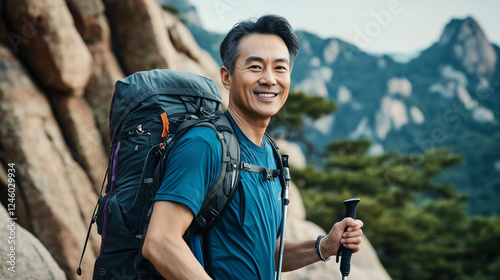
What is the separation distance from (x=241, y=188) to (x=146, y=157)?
389 millimetres

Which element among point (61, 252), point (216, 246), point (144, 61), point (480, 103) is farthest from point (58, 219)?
point (480, 103)

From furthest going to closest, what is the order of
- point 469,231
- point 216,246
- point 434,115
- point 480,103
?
point 434,115 → point 480,103 → point 469,231 → point 216,246

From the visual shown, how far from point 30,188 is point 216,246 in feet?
15.0

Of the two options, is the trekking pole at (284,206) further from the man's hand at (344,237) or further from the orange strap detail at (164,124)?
the orange strap detail at (164,124)

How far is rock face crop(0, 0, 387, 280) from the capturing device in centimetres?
551

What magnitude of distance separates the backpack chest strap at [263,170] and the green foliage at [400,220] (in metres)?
13.4

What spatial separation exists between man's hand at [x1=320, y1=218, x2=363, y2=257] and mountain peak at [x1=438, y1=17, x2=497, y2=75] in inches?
2594

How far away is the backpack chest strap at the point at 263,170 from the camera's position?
1.68 metres

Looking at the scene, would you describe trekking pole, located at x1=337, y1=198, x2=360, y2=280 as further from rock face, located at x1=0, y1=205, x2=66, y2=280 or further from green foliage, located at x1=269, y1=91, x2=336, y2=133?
green foliage, located at x1=269, y1=91, x2=336, y2=133

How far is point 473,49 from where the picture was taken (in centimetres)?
6109

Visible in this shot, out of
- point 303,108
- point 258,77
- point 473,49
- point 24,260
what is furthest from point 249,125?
point 473,49

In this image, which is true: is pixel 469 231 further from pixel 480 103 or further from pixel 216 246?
pixel 480 103

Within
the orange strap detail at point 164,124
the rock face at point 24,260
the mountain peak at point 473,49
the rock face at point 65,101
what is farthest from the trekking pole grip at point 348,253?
the mountain peak at point 473,49

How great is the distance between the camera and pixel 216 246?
1.63 meters
